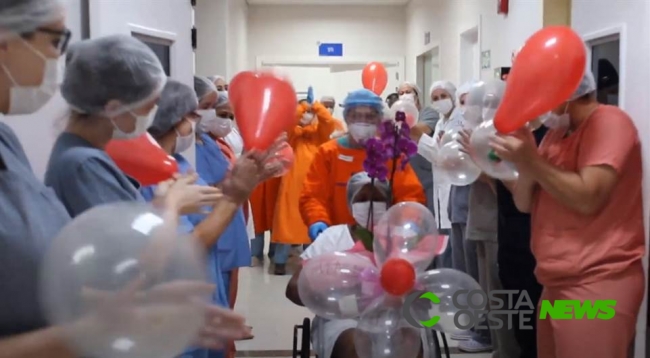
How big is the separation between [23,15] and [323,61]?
826cm

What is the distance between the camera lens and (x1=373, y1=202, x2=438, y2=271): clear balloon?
191 cm

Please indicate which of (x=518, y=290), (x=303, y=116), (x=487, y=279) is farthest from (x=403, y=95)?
(x=518, y=290)

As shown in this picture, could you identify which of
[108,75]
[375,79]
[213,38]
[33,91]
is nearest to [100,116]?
[108,75]

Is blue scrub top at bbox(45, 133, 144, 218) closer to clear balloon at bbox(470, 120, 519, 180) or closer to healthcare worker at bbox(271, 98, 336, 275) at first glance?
clear balloon at bbox(470, 120, 519, 180)

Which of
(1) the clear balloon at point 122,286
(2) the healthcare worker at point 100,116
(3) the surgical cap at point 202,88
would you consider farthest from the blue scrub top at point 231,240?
(1) the clear balloon at point 122,286

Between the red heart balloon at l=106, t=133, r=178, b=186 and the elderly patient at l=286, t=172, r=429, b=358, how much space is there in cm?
62

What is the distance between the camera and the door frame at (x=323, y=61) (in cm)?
913

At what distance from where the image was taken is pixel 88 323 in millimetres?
892

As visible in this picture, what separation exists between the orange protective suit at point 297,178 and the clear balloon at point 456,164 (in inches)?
108

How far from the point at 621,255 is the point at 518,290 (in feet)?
2.70

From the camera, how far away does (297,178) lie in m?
5.20

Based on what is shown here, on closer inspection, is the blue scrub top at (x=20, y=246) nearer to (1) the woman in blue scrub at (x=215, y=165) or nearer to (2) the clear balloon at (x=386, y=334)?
(2) the clear balloon at (x=386, y=334)

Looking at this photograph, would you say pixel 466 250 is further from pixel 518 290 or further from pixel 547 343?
pixel 547 343


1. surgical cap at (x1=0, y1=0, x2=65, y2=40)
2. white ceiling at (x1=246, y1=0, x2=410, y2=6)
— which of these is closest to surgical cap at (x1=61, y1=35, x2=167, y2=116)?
surgical cap at (x1=0, y1=0, x2=65, y2=40)
